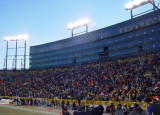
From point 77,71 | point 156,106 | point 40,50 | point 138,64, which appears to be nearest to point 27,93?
point 77,71

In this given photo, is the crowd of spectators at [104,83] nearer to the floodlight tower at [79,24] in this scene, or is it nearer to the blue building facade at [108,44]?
the blue building facade at [108,44]

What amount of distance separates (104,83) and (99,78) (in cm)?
259

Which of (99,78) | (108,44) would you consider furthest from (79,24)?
(99,78)

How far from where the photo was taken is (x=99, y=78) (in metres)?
35.3

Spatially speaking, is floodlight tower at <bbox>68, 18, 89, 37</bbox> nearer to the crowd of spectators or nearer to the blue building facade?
the blue building facade

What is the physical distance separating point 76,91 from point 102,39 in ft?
87.5

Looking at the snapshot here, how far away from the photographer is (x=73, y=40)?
6850 centimetres

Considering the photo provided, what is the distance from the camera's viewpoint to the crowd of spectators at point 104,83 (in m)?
25.6

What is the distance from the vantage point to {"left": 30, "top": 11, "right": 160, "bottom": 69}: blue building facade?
151 ft

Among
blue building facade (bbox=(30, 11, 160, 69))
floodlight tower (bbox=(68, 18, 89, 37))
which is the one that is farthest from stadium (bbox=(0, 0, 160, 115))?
floodlight tower (bbox=(68, 18, 89, 37))

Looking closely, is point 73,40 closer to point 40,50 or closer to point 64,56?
point 64,56

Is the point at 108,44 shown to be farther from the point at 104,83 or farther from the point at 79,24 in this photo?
the point at 104,83

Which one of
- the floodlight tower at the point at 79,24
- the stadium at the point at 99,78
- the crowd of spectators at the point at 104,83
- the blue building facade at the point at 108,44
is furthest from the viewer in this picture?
the floodlight tower at the point at 79,24

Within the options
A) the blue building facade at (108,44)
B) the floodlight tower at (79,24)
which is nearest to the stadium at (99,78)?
the blue building facade at (108,44)
